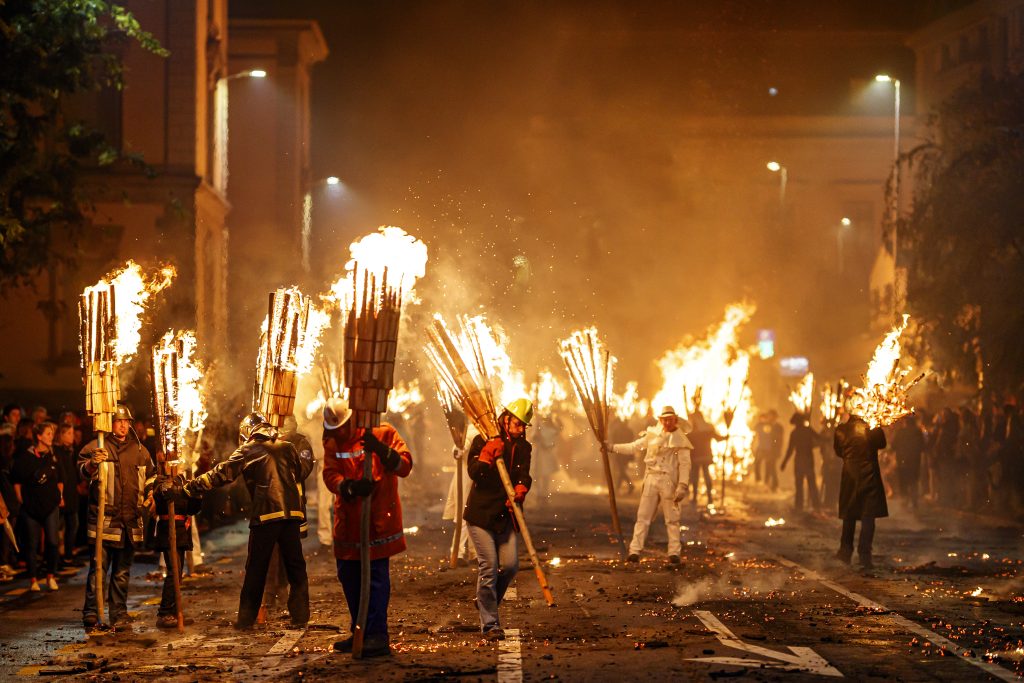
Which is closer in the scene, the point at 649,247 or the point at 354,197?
the point at 354,197

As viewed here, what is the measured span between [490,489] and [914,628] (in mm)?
3454

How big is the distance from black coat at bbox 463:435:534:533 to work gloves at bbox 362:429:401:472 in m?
1.32

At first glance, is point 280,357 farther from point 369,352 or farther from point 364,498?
point 364,498

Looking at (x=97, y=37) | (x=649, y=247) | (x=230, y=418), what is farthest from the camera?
(x=649, y=247)

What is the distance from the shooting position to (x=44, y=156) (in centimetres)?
2147

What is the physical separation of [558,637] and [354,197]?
42362mm

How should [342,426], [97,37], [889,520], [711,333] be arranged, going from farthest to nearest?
[711,333] < [889,520] < [97,37] < [342,426]

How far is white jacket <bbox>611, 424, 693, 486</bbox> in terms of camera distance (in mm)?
17109

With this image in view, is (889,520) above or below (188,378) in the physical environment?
below

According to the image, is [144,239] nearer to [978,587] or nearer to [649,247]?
[978,587]

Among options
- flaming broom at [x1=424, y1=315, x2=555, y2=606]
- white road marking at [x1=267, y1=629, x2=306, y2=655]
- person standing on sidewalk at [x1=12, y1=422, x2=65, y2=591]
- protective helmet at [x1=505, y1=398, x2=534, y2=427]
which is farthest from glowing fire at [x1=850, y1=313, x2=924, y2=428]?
person standing on sidewalk at [x1=12, y1=422, x2=65, y2=591]

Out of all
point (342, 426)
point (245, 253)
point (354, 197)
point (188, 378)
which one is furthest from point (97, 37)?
point (354, 197)

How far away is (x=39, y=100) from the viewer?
21062 millimetres

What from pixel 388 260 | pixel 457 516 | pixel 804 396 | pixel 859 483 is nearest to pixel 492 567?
pixel 388 260
